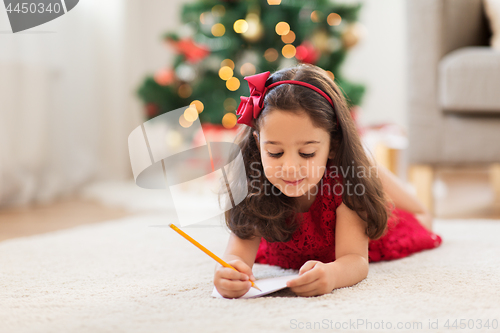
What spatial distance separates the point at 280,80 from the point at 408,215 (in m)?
0.48

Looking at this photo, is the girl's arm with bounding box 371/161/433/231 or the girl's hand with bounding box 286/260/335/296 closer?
the girl's hand with bounding box 286/260/335/296

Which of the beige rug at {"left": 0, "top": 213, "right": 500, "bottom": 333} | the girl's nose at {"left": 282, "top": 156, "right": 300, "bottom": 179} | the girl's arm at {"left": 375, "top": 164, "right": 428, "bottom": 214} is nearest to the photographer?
the beige rug at {"left": 0, "top": 213, "right": 500, "bottom": 333}

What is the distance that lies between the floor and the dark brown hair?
0.77 m

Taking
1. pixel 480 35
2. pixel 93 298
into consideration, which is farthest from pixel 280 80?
pixel 480 35

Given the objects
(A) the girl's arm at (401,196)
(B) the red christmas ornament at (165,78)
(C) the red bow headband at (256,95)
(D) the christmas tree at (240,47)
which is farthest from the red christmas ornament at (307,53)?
(C) the red bow headband at (256,95)

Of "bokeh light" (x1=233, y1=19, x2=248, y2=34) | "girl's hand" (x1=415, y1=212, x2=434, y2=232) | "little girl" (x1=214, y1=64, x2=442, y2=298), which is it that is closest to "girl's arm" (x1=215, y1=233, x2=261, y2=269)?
"little girl" (x1=214, y1=64, x2=442, y2=298)

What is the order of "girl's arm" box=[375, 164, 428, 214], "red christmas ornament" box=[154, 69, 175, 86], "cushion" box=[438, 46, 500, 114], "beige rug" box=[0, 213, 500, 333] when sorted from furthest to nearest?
"red christmas ornament" box=[154, 69, 175, 86] < "cushion" box=[438, 46, 500, 114] < "girl's arm" box=[375, 164, 428, 214] < "beige rug" box=[0, 213, 500, 333]

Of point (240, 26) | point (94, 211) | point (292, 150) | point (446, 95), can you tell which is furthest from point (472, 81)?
point (94, 211)

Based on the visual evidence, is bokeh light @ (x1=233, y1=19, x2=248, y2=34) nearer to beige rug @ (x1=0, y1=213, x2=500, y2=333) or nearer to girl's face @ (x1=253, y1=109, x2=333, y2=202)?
beige rug @ (x1=0, y1=213, x2=500, y2=333)

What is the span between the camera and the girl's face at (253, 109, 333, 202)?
63 cm

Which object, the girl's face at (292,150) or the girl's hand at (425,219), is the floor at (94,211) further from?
the girl's face at (292,150)

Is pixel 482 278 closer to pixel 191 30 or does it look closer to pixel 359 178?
pixel 359 178

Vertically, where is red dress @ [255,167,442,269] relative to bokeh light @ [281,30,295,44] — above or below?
below

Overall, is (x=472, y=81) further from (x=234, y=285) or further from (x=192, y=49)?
(x=192, y=49)
